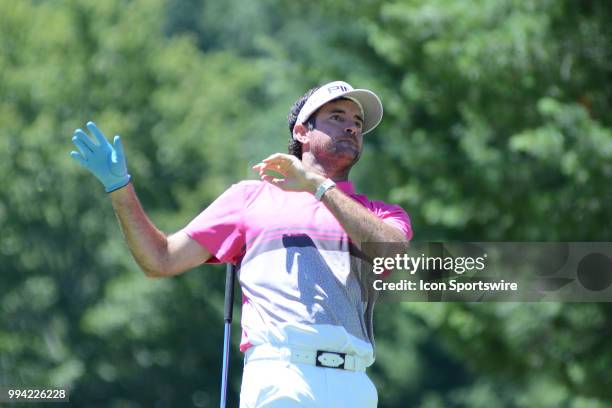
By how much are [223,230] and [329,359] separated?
2.12ft

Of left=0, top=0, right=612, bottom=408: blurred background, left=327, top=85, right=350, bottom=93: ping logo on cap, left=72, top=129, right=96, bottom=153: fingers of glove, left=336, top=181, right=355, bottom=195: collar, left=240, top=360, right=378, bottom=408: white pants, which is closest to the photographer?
left=240, top=360, right=378, bottom=408: white pants

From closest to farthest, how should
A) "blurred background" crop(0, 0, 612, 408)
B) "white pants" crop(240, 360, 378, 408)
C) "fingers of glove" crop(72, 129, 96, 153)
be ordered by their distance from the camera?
"white pants" crop(240, 360, 378, 408), "fingers of glove" crop(72, 129, 96, 153), "blurred background" crop(0, 0, 612, 408)

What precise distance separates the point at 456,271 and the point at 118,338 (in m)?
18.7

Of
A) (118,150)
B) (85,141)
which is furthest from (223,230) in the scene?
(85,141)

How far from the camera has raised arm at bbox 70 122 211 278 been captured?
182 inches

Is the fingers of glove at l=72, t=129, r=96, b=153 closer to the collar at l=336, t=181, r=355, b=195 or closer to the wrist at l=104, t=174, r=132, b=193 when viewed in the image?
the wrist at l=104, t=174, r=132, b=193

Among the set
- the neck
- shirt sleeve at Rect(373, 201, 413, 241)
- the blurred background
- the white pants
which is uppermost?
the blurred background

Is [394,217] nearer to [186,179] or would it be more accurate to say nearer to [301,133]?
[301,133]

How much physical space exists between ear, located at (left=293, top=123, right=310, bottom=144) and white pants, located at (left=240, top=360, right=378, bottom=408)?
95 centimetres

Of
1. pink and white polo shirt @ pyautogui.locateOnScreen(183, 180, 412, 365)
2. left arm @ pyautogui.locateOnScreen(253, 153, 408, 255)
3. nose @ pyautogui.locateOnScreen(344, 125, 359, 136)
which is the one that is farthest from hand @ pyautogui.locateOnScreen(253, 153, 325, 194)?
nose @ pyautogui.locateOnScreen(344, 125, 359, 136)

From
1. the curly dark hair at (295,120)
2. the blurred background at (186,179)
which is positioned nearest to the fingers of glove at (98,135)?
the curly dark hair at (295,120)

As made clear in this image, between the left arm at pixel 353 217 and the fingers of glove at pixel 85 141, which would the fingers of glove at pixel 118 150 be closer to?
the fingers of glove at pixel 85 141

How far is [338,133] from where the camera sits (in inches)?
195

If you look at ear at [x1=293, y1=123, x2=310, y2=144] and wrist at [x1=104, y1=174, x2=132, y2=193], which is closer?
wrist at [x1=104, y1=174, x2=132, y2=193]
